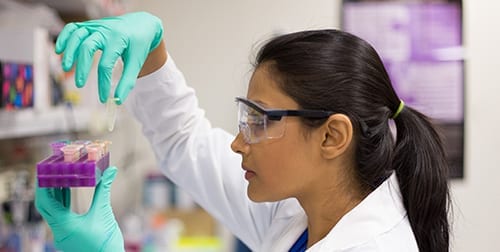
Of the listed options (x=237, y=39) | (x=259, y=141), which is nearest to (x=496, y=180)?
(x=237, y=39)

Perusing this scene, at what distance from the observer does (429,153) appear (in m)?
1.34

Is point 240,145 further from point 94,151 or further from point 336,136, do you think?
point 94,151

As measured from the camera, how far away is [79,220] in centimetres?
113

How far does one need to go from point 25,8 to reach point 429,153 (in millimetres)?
1264

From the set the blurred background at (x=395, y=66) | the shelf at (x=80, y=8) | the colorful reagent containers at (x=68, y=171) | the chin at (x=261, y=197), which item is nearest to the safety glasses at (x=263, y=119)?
the chin at (x=261, y=197)

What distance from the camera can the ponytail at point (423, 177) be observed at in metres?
1.31

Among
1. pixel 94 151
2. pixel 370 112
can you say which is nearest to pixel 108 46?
pixel 94 151

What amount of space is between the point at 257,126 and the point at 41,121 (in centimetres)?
75

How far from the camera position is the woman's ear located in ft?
4.00

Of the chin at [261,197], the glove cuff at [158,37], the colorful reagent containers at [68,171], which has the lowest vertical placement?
the chin at [261,197]

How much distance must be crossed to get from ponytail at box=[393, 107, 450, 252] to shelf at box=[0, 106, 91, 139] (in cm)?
87

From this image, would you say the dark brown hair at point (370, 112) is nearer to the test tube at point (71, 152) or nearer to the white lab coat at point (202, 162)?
the white lab coat at point (202, 162)

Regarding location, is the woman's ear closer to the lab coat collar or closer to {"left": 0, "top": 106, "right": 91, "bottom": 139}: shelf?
the lab coat collar

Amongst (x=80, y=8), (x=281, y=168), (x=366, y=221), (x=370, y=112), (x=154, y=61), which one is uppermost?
(x=80, y=8)
